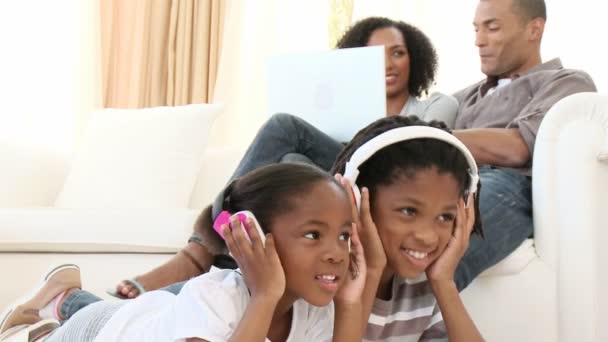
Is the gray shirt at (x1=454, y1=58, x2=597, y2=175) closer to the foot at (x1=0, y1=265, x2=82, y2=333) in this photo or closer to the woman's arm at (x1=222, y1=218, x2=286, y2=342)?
the woman's arm at (x1=222, y1=218, x2=286, y2=342)

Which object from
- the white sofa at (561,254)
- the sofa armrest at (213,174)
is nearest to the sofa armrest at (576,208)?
the white sofa at (561,254)

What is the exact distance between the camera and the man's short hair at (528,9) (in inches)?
85.0

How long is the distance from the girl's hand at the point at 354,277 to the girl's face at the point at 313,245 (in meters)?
0.08

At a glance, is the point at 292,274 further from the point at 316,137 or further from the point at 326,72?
the point at 326,72

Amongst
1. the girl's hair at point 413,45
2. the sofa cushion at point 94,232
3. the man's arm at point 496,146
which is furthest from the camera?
the girl's hair at point 413,45

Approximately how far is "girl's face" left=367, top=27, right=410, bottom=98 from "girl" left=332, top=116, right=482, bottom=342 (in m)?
0.95

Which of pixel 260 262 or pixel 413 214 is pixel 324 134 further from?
pixel 260 262

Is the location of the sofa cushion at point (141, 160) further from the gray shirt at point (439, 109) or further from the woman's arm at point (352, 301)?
the woman's arm at point (352, 301)

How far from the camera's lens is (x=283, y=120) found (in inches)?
70.2

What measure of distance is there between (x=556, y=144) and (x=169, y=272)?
2.76 feet

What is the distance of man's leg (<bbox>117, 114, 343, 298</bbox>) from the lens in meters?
1.69

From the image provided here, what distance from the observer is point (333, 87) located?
1914 millimetres

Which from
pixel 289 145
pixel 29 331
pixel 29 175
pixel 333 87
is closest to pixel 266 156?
pixel 289 145

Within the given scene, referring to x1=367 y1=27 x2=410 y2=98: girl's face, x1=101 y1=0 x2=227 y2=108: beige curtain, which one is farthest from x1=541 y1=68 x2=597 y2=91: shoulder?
x1=101 y1=0 x2=227 y2=108: beige curtain
